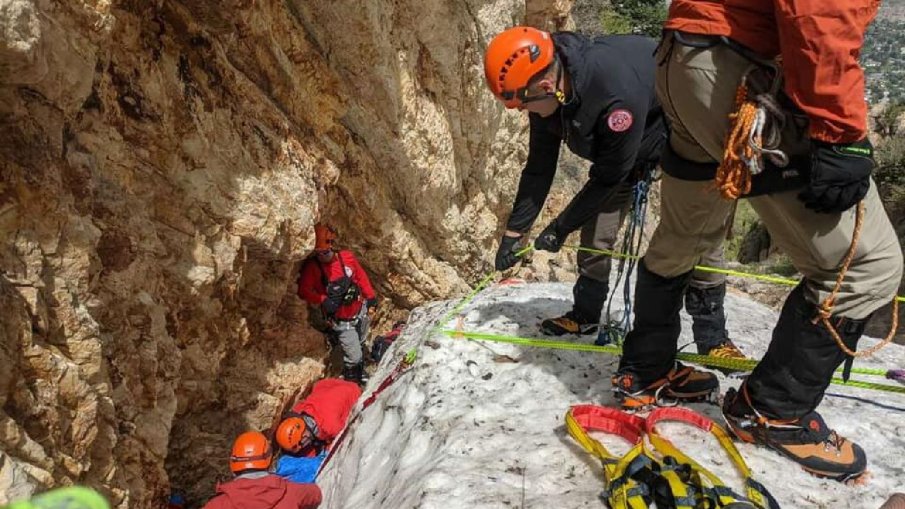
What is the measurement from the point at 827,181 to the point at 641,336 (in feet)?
4.66

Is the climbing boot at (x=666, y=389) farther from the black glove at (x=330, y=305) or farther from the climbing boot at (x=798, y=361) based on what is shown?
the black glove at (x=330, y=305)

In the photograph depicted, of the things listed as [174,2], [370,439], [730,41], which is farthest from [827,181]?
[174,2]

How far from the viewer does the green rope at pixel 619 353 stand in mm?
3525

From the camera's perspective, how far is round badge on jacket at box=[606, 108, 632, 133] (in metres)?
3.43

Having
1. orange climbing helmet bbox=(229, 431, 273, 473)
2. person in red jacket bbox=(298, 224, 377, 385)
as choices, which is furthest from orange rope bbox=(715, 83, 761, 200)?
Answer: person in red jacket bbox=(298, 224, 377, 385)

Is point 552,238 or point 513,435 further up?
point 552,238

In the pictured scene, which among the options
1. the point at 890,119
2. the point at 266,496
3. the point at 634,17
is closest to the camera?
the point at 266,496

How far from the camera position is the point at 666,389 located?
3475mm

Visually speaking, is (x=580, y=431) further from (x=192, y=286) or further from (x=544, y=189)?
(x=192, y=286)

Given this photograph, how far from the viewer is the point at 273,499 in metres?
4.59

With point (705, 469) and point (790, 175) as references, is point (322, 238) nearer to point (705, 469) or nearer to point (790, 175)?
point (705, 469)

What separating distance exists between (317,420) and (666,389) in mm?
4138

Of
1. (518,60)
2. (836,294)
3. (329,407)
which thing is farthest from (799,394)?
(329,407)

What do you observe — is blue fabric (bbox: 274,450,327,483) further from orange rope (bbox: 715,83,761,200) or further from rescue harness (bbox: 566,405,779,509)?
orange rope (bbox: 715,83,761,200)
